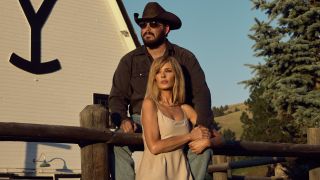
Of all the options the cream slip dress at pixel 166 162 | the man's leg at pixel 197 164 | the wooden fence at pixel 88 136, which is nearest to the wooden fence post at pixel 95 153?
the wooden fence at pixel 88 136

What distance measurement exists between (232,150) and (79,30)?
1529 cm

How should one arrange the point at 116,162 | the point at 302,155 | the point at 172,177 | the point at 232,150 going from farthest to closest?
1. the point at 302,155
2. the point at 232,150
3. the point at 116,162
4. the point at 172,177

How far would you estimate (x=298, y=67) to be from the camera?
2153cm

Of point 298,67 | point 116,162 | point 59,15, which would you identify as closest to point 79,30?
point 59,15

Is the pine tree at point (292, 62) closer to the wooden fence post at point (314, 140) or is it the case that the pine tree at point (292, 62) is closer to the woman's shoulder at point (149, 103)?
the wooden fence post at point (314, 140)

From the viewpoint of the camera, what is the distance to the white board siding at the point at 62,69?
18766 millimetres

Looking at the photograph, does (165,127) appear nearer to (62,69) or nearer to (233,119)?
(62,69)

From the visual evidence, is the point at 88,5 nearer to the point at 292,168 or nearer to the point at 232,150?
the point at 292,168

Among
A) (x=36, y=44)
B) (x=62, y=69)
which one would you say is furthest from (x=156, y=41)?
(x=62, y=69)

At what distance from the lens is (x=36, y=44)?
19641mm

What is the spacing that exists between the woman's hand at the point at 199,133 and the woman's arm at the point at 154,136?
3.6 inches

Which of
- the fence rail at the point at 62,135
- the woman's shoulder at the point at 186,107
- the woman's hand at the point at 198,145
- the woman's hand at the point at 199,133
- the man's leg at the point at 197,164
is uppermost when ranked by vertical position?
the woman's shoulder at the point at 186,107

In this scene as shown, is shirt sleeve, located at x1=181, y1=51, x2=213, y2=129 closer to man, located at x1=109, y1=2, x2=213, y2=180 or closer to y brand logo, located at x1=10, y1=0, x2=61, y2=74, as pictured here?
man, located at x1=109, y1=2, x2=213, y2=180

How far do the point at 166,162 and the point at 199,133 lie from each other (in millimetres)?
369
